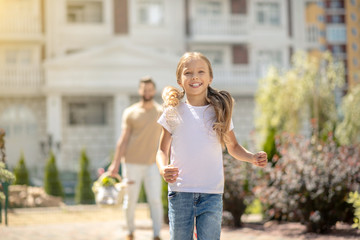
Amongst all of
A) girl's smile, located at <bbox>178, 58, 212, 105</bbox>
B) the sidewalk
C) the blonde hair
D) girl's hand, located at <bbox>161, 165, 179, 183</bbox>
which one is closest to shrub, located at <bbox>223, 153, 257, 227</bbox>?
the sidewalk

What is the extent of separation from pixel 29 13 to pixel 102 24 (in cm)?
359

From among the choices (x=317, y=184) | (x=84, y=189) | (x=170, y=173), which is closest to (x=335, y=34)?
(x=84, y=189)

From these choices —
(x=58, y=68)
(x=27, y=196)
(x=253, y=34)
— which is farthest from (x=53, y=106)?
(x=27, y=196)

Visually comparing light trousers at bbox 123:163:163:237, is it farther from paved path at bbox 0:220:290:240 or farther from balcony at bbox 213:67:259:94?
balcony at bbox 213:67:259:94

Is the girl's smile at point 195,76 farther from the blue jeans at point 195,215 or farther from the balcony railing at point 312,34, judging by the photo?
the balcony railing at point 312,34

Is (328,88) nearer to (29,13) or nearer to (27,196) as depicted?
(27,196)

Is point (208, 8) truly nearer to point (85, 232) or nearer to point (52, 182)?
point (52, 182)

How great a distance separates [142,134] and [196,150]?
3405 millimetres

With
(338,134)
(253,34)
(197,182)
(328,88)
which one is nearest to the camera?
(197,182)

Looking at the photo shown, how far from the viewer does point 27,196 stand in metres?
14.3

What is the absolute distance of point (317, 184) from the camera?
7.62 metres

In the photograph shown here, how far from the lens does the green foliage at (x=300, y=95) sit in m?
22.4

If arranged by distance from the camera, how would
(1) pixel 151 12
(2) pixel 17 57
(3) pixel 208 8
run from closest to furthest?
(2) pixel 17 57 → (1) pixel 151 12 → (3) pixel 208 8

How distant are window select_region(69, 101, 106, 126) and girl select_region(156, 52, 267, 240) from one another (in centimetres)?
2577
